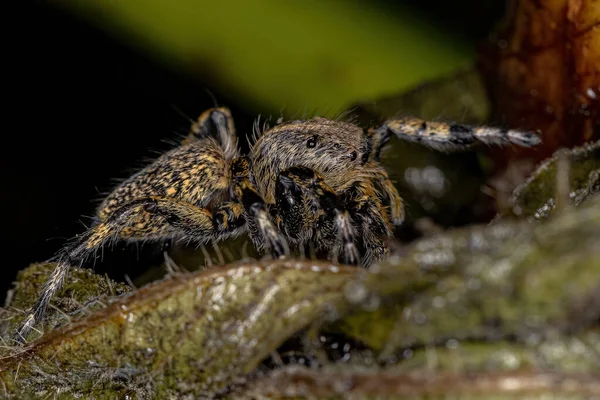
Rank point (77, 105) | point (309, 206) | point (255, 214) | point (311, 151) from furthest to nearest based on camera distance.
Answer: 1. point (77, 105)
2. point (311, 151)
3. point (309, 206)
4. point (255, 214)

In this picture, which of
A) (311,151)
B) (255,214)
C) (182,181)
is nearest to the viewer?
(255,214)

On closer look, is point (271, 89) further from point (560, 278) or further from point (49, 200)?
point (560, 278)

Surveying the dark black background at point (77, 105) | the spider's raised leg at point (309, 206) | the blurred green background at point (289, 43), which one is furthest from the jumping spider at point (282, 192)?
the dark black background at point (77, 105)

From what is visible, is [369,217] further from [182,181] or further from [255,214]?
[182,181]

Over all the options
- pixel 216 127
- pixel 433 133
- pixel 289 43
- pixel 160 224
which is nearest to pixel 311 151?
pixel 433 133

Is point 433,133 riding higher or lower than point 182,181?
higher

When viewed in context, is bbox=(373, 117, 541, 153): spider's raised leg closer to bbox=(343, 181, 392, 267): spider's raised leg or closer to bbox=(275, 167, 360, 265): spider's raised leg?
bbox=(343, 181, 392, 267): spider's raised leg

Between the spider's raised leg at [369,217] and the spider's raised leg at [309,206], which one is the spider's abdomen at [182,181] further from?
the spider's raised leg at [369,217]
